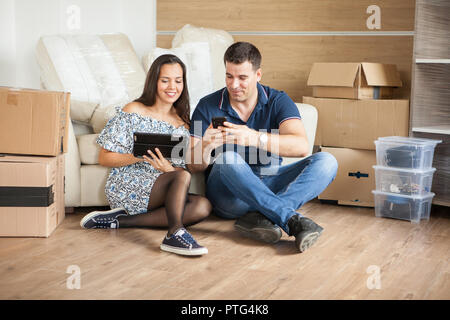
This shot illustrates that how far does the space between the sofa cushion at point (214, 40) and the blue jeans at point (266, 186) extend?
3.09 ft

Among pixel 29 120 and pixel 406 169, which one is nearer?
pixel 29 120

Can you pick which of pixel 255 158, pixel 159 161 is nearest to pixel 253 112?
pixel 255 158

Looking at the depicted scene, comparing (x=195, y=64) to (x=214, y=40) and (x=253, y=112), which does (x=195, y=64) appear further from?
(x=253, y=112)

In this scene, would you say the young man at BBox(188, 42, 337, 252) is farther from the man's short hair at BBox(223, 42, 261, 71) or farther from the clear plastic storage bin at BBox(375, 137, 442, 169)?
the clear plastic storage bin at BBox(375, 137, 442, 169)

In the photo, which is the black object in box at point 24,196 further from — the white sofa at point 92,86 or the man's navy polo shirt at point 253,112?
the man's navy polo shirt at point 253,112

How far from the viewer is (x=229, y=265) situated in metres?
1.79

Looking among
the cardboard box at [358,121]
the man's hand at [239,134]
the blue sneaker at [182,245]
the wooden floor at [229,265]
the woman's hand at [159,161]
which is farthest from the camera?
the cardboard box at [358,121]

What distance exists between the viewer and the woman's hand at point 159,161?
6.86 ft

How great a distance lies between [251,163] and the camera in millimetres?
2234

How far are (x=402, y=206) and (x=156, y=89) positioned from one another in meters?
1.20

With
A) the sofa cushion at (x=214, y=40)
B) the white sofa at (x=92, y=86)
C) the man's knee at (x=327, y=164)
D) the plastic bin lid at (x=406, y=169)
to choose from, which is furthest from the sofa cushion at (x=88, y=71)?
the plastic bin lid at (x=406, y=169)

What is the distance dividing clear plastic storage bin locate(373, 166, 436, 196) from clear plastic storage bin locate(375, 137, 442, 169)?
27mm
